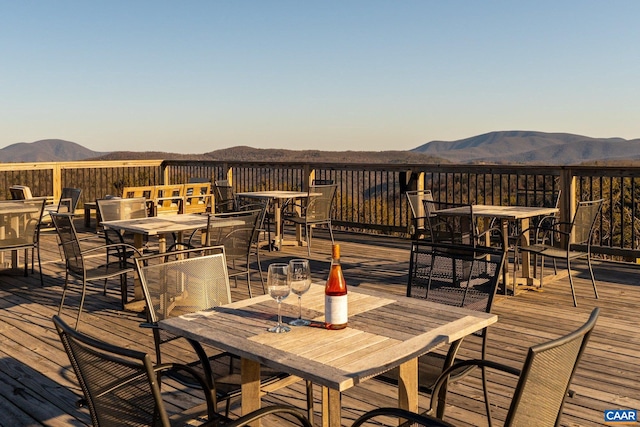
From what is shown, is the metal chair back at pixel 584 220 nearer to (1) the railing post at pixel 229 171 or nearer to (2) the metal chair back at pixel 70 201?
(2) the metal chair back at pixel 70 201

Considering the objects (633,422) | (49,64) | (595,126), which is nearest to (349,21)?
(49,64)

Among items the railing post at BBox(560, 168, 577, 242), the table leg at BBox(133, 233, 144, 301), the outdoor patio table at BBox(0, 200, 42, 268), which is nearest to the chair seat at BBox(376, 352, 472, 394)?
the table leg at BBox(133, 233, 144, 301)

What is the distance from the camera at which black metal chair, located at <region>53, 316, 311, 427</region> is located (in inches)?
63.0

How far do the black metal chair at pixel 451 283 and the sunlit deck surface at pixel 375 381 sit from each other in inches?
23.1

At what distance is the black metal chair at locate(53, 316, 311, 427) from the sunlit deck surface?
143 centimetres

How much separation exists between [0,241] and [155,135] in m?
25.8

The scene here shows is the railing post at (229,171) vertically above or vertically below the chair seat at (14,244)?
above

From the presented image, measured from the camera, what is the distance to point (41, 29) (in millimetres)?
20875

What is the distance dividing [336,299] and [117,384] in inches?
28.4

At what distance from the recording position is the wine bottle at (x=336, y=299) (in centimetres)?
202

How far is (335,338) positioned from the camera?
1953mm

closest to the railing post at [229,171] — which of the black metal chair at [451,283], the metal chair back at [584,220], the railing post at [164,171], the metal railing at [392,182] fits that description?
the metal railing at [392,182]

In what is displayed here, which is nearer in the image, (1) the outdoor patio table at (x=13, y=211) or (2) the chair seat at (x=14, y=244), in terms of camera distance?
(1) the outdoor patio table at (x=13, y=211)

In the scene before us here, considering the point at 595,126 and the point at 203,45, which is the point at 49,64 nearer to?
the point at 203,45
